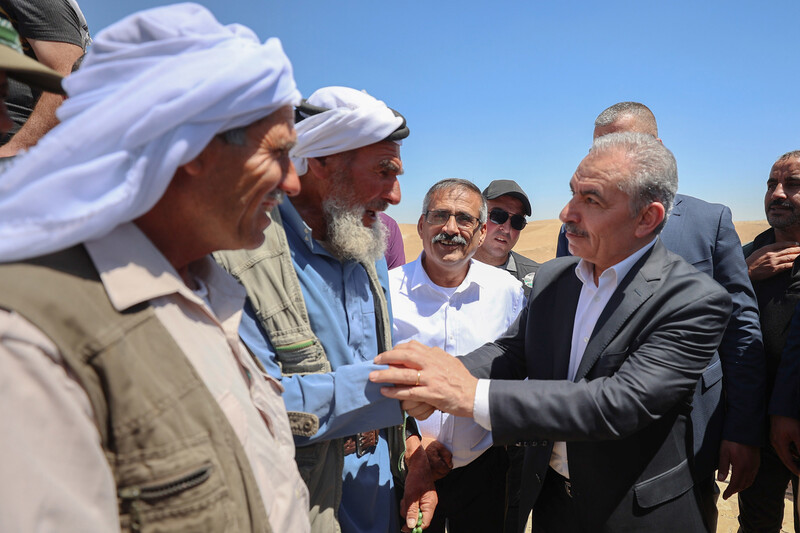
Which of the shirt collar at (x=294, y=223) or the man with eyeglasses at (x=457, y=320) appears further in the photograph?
the man with eyeglasses at (x=457, y=320)

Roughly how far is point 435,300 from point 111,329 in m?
2.76

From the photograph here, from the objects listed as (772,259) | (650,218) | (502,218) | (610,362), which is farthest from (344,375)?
(502,218)

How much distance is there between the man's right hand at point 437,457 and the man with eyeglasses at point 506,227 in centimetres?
237

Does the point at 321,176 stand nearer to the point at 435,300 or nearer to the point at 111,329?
the point at 435,300

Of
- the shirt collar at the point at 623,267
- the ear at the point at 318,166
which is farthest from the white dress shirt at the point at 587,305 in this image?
the ear at the point at 318,166

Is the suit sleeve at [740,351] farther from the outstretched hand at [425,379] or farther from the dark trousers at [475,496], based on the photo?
the outstretched hand at [425,379]

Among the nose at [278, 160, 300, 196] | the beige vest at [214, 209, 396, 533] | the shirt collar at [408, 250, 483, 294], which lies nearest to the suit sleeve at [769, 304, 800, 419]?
the shirt collar at [408, 250, 483, 294]

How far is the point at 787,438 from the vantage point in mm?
3322

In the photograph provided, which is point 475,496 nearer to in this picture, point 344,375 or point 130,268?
point 344,375

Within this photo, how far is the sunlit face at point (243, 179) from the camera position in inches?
53.6

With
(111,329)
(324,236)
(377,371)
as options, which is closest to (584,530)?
(377,371)

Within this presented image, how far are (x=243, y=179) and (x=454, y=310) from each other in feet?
7.89

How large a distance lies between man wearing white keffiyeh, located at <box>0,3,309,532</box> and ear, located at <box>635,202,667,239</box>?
77.8 inches

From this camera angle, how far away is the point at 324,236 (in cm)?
259
